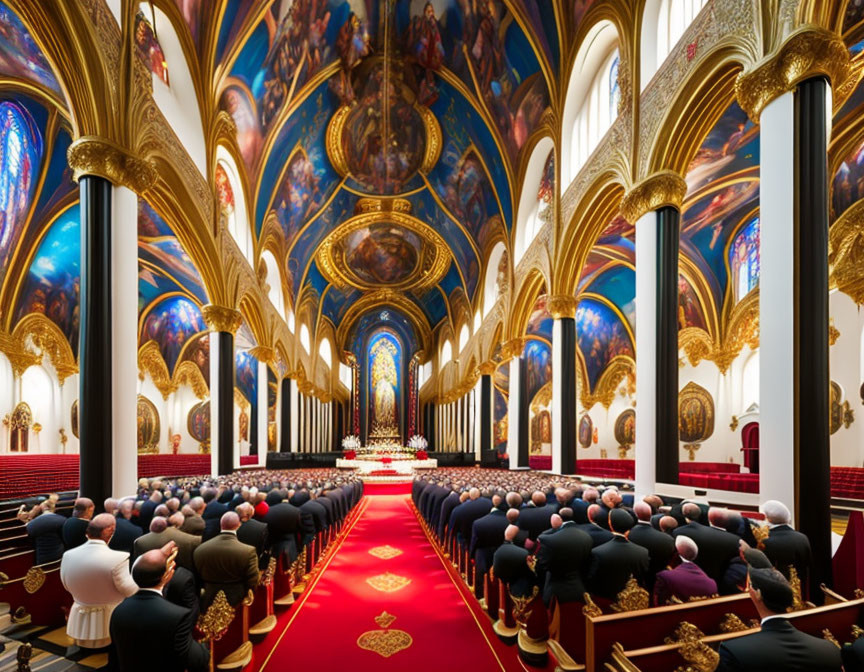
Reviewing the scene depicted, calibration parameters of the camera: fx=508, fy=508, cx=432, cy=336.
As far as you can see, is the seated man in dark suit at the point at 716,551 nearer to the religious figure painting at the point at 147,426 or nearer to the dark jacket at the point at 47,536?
the dark jacket at the point at 47,536

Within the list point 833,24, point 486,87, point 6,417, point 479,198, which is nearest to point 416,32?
point 486,87

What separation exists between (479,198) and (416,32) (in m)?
6.96

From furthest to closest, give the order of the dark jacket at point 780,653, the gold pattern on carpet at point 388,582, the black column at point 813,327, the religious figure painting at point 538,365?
the religious figure painting at point 538,365 < the gold pattern on carpet at point 388,582 < the black column at point 813,327 < the dark jacket at point 780,653

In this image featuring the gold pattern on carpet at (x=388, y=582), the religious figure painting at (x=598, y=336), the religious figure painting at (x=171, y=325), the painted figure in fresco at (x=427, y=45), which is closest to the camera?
the gold pattern on carpet at (x=388, y=582)

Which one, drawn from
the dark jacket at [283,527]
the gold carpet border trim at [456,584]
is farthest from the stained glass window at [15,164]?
the gold carpet border trim at [456,584]

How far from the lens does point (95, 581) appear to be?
3654 mm

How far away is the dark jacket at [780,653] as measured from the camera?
2021 mm

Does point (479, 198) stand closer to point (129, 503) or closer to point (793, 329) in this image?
Answer: point (793, 329)

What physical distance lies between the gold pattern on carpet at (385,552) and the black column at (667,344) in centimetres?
454

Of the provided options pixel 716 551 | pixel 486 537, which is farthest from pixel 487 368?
pixel 716 551

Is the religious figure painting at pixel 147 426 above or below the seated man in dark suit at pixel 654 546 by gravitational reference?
below

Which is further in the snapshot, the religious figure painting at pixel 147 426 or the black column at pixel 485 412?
the religious figure painting at pixel 147 426

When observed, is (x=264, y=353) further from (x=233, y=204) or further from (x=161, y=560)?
(x=161, y=560)

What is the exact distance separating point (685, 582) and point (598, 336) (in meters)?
24.4
